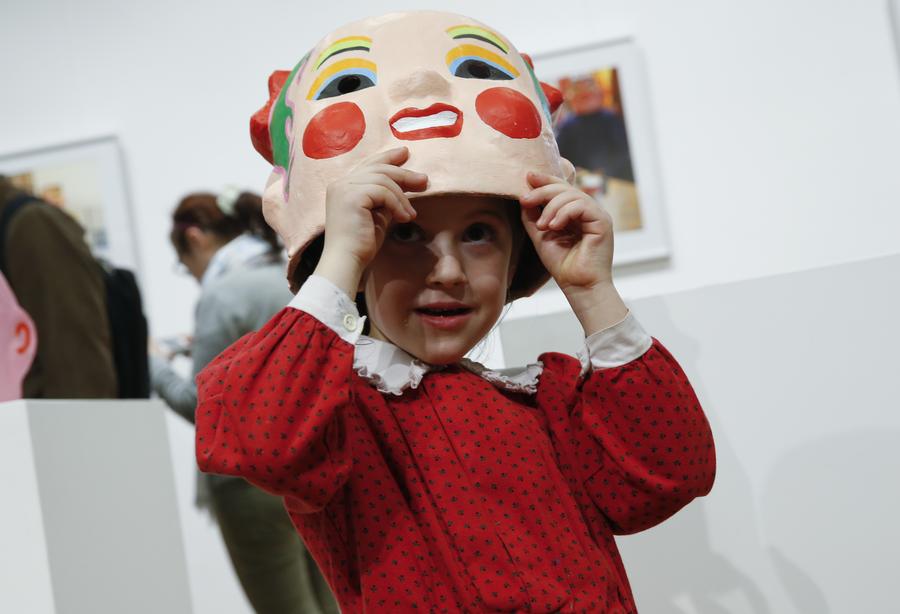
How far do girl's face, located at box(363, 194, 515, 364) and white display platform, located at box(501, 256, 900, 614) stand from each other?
33 cm

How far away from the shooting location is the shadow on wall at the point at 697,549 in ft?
3.69

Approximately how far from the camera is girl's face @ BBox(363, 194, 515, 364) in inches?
31.4

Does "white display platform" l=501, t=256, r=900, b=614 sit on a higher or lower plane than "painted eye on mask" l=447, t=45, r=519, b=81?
lower

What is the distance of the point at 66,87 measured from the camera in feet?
7.98

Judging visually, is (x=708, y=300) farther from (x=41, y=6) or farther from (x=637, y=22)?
(x=41, y=6)

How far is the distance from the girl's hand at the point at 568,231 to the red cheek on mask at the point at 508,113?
1.7 inches

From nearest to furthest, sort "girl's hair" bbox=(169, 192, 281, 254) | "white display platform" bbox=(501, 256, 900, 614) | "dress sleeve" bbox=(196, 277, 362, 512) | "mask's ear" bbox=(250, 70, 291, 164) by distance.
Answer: "dress sleeve" bbox=(196, 277, 362, 512) < "mask's ear" bbox=(250, 70, 291, 164) < "white display platform" bbox=(501, 256, 900, 614) < "girl's hair" bbox=(169, 192, 281, 254)

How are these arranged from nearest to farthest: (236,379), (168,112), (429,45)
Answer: (236,379)
(429,45)
(168,112)

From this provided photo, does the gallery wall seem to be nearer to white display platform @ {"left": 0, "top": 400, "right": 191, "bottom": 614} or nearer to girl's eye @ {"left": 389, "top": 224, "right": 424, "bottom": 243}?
white display platform @ {"left": 0, "top": 400, "right": 191, "bottom": 614}

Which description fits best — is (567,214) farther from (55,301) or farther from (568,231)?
(55,301)

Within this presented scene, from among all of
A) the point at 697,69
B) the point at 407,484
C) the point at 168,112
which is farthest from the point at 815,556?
the point at 168,112

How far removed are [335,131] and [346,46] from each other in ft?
0.31

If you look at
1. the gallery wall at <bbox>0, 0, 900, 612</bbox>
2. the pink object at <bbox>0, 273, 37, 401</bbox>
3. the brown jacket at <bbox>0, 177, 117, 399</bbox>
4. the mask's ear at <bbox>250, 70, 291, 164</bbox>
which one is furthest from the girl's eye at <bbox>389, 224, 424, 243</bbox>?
the gallery wall at <bbox>0, 0, 900, 612</bbox>

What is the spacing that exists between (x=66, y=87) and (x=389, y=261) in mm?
1965
